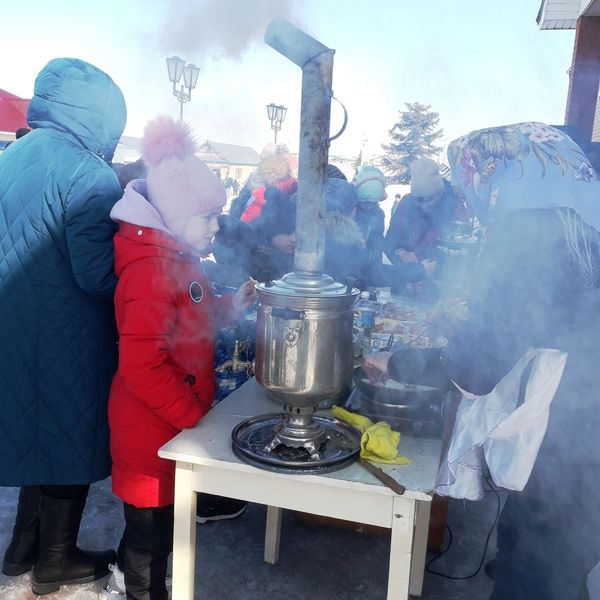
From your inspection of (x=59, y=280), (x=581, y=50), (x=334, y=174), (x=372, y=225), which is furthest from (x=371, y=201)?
(x=59, y=280)

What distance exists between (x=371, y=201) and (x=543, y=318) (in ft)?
10.9

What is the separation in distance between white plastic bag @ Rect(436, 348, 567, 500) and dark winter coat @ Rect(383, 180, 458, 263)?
8.70 feet

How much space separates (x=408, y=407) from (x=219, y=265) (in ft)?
5.06

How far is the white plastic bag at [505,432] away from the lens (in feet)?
4.81

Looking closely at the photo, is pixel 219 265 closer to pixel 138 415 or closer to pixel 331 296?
pixel 138 415

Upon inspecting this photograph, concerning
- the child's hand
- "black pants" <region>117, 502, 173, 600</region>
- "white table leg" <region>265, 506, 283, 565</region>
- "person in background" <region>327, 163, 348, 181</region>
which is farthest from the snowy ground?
"person in background" <region>327, 163, 348, 181</region>

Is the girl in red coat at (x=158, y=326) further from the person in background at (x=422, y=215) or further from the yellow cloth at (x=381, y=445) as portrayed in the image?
the person in background at (x=422, y=215)

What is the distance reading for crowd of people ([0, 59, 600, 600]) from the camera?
1520 mm

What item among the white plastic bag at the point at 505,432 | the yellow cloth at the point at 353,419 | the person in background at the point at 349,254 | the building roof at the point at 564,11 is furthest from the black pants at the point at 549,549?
the building roof at the point at 564,11

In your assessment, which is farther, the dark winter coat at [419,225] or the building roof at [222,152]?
the dark winter coat at [419,225]

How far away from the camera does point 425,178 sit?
410 cm

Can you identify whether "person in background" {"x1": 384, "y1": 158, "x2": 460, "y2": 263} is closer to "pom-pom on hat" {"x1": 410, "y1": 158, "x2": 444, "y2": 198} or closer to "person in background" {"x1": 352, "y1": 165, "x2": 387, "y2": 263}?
"pom-pom on hat" {"x1": 410, "y1": 158, "x2": 444, "y2": 198}

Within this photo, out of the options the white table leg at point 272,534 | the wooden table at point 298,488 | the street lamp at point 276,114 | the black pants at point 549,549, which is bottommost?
the white table leg at point 272,534

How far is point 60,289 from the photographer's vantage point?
1872 mm
